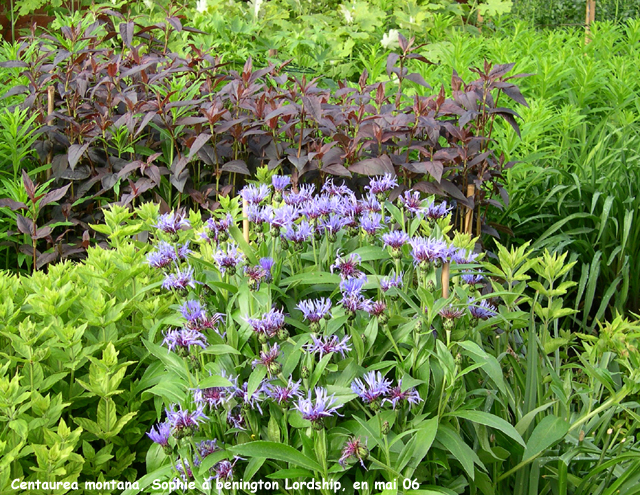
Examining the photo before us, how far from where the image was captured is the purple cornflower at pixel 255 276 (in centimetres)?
151

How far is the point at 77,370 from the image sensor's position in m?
1.78

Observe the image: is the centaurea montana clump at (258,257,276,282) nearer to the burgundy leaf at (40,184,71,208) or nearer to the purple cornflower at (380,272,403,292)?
the purple cornflower at (380,272,403,292)

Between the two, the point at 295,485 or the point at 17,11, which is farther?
the point at 17,11

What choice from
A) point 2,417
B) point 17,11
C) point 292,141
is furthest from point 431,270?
point 17,11

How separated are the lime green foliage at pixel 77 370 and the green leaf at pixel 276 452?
422mm

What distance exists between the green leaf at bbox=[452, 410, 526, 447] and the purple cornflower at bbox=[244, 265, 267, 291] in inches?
20.8

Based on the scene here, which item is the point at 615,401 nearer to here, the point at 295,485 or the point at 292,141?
the point at 295,485

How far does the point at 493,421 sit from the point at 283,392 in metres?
0.45

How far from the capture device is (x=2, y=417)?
4.89 feet

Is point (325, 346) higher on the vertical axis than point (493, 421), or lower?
higher

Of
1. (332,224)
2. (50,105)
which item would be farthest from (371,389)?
(50,105)

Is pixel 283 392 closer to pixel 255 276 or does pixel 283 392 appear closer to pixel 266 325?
pixel 266 325

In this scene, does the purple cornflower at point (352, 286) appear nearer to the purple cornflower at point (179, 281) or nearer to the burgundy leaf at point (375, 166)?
the purple cornflower at point (179, 281)

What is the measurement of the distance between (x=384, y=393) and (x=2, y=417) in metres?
0.87
